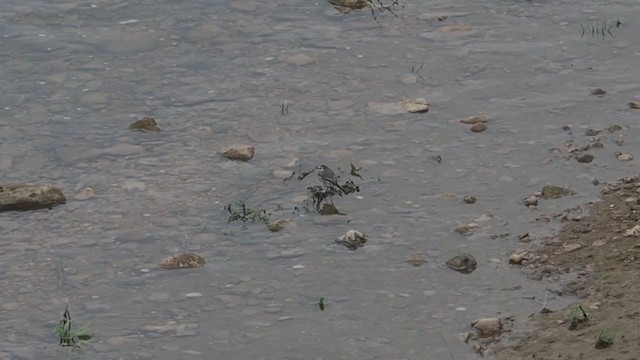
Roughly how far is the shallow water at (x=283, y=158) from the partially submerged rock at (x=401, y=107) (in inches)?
2.6

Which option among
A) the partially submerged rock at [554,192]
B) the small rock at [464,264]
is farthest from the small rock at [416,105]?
the small rock at [464,264]

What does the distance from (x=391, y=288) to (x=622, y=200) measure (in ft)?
4.76

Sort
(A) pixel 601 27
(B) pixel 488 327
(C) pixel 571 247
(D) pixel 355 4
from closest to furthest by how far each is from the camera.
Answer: (B) pixel 488 327
(C) pixel 571 247
(A) pixel 601 27
(D) pixel 355 4

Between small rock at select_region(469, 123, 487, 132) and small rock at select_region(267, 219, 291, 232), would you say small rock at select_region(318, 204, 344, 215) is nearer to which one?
small rock at select_region(267, 219, 291, 232)

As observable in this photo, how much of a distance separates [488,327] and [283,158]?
7.90ft

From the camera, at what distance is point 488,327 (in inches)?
214

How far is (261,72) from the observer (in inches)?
346

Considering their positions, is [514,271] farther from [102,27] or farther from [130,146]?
[102,27]

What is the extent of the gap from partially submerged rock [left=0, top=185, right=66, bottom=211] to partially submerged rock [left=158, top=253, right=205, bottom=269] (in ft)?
3.34

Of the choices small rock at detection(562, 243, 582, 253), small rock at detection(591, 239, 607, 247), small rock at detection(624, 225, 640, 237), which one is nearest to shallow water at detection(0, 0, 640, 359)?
small rock at detection(562, 243, 582, 253)

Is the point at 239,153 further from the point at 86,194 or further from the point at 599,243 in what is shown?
the point at 599,243

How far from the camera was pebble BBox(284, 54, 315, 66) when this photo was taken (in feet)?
29.3

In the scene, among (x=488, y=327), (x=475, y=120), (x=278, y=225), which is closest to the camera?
(x=488, y=327)

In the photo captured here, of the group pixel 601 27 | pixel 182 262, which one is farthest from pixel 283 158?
pixel 601 27
